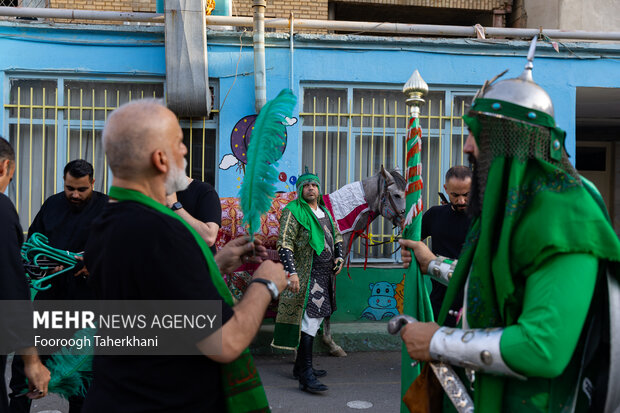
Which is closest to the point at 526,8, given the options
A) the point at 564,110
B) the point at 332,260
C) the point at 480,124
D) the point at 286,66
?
the point at 564,110

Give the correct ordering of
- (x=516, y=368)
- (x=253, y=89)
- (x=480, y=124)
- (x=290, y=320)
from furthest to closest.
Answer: (x=253, y=89) < (x=290, y=320) < (x=480, y=124) < (x=516, y=368)

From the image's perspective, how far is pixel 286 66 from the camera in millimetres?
7336

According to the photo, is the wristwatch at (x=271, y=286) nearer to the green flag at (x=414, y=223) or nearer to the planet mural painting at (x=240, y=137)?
the green flag at (x=414, y=223)

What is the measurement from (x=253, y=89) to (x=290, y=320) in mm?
3014

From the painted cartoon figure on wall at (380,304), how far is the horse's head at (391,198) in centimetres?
106

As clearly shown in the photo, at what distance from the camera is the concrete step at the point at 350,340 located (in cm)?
683

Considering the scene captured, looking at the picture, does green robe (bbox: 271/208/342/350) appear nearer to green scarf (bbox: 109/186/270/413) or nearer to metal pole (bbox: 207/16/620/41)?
metal pole (bbox: 207/16/620/41)

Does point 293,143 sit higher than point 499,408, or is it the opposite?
point 293,143

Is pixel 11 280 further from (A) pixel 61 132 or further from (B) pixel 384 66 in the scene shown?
(B) pixel 384 66

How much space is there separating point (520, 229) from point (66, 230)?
10.8 ft

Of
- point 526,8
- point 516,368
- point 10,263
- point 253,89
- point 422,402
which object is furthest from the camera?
point 526,8

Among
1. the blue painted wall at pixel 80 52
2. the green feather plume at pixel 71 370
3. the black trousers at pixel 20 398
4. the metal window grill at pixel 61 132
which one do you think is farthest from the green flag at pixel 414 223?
the blue painted wall at pixel 80 52

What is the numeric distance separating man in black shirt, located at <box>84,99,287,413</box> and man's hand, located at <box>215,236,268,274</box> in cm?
55

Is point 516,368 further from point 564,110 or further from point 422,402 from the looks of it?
point 564,110
